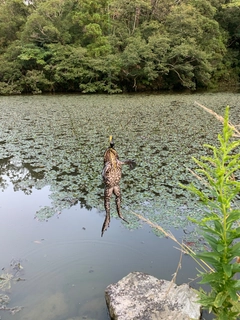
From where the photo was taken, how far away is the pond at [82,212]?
91.3 inches

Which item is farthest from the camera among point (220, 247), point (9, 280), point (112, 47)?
point (112, 47)

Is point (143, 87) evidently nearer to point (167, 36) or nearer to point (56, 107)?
point (167, 36)

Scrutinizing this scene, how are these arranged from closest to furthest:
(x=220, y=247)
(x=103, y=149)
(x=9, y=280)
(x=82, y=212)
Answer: (x=220, y=247) < (x=9, y=280) < (x=82, y=212) < (x=103, y=149)

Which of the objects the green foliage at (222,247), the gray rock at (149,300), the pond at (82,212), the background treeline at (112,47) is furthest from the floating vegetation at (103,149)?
the background treeline at (112,47)

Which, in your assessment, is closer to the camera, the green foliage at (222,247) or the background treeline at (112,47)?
the green foliage at (222,247)

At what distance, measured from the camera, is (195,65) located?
555 inches

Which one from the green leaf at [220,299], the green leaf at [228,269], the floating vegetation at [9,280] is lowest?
the floating vegetation at [9,280]

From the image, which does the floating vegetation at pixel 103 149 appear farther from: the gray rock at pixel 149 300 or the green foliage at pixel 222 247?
the green foliage at pixel 222 247

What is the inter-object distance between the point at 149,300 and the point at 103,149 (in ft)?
11.8

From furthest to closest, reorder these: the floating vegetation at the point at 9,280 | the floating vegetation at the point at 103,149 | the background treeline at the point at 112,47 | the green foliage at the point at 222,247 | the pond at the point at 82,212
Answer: the background treeline at the point at 112,47 < the floating vegetation at the point at 103,149 < the pond at the point at 82,212 < the floating vegetation at the point at 9,280 < the green foliage at the point at 222,247

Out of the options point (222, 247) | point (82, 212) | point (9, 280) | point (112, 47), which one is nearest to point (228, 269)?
point (222, 247)

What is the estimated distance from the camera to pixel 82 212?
343 centimetres

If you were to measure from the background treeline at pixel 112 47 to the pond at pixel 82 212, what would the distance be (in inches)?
297

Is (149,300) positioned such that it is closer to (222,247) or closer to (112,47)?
(222,247)
